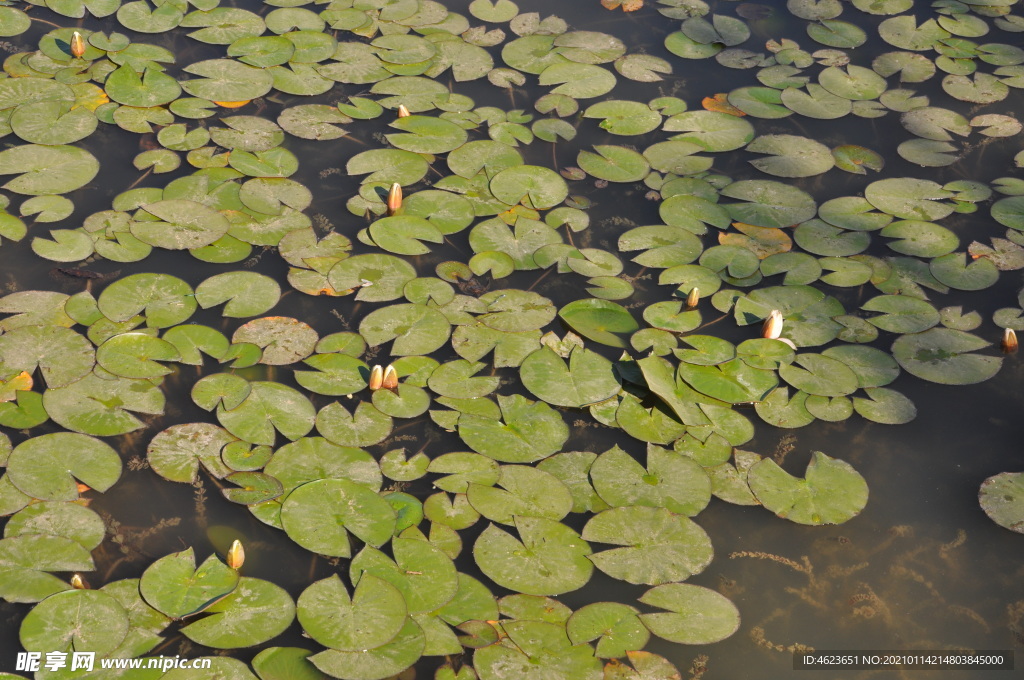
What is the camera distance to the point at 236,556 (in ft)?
9.34

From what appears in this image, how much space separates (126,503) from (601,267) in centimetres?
215

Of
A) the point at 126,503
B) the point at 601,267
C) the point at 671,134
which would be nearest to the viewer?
Answer: the point at 126,503

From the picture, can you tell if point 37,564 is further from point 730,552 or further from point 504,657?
point 730,552

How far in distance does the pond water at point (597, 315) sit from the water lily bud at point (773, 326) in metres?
0.05

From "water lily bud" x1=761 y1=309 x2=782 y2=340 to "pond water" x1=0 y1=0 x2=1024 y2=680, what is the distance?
5 cm

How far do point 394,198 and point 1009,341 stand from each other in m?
2.74

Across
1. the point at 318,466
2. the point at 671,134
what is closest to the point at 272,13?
the point at 671,134

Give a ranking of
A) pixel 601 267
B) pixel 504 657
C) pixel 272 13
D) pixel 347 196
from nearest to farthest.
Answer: pixel 504 657
pixel 601 267
pixel 347 196
pixel 272 13

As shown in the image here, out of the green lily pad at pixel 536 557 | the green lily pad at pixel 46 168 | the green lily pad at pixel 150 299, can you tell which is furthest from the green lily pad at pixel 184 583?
the green lily pad at pixel 46 168

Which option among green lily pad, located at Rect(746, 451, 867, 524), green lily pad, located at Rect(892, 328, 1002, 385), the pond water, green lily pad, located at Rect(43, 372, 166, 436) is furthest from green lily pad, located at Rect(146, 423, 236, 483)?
green lily pad, located at Rect(892, 328, 1002, 385)

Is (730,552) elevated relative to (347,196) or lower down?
lower down

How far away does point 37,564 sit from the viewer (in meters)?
2.83

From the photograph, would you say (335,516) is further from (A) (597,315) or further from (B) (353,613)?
(A) (597,315)

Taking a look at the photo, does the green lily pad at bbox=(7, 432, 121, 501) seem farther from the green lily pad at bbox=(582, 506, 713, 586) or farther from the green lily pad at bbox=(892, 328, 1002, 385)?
the green lily pad at bbox=(892, 328, 1002, 385)
